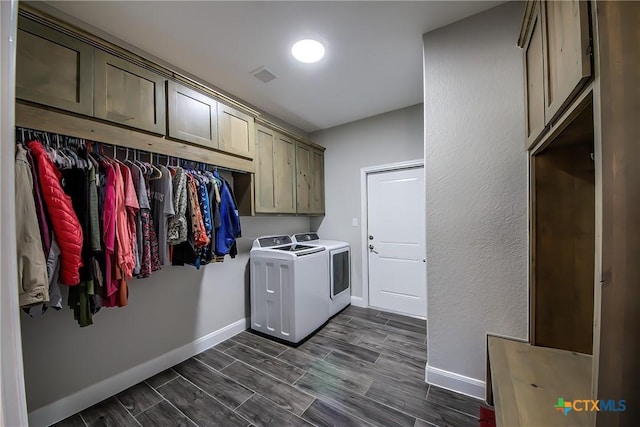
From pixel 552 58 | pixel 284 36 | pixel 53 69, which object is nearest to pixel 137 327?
pixel 53 69

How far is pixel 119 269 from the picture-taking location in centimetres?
137

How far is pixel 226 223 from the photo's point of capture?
2.09 metres

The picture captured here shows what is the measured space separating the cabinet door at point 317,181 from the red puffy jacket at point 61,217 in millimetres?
2398

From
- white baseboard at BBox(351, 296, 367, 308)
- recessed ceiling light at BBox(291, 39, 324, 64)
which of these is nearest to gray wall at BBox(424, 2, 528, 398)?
recessed ceiling light at BBox(291, 39, 324, 64)

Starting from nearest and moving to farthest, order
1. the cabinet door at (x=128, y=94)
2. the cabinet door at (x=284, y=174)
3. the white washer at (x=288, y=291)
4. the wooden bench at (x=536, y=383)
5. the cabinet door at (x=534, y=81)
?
the wooden bench at (x=536, y=383) < the cabinet door at (x=534, y=81) < the cabinet door at (x=128, y=94) < the white washer at (x=288, y=291) < the cabinet door at (x=284, y=174)

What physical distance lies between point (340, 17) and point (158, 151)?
156 centimetres

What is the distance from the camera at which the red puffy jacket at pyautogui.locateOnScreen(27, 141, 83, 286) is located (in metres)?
1.14

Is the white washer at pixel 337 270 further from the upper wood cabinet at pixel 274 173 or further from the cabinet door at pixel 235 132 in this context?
the cabinet door at pixel 235 132

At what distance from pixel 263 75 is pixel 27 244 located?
6.53 ft

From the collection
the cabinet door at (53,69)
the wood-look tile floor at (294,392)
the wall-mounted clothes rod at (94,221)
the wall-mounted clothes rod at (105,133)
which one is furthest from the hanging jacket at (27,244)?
the wood-look tile floor at (294,392)

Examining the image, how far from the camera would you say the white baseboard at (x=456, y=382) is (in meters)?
1.58

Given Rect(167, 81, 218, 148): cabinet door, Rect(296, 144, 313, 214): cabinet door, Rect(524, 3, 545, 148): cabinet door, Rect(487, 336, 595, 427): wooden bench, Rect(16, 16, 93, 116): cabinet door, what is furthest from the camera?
Rect(296, 144, 313, 214): cabinet door

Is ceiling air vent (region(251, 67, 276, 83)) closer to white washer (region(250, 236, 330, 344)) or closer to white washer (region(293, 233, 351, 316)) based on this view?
white washer (region(250, 236, 330, 344))

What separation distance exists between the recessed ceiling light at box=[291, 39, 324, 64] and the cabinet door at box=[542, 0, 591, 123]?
1376 mm
